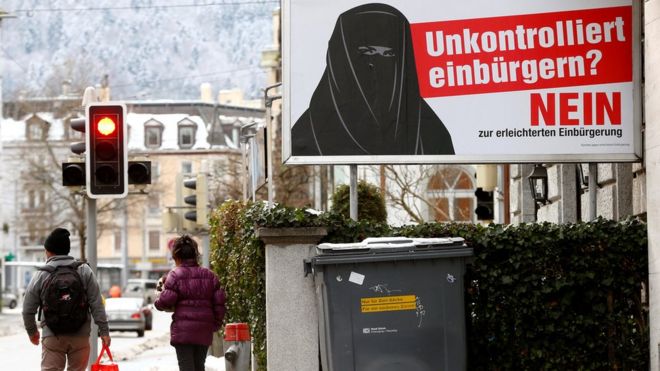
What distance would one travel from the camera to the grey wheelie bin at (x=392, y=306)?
11.7 meters

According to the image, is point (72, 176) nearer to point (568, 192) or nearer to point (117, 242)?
point (568, 192)

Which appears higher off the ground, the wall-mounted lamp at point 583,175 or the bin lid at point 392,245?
the wall-mounted lamp at point 583,175

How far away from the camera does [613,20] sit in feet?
45.8

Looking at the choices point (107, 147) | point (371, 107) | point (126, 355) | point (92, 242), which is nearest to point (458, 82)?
point (371, 107)

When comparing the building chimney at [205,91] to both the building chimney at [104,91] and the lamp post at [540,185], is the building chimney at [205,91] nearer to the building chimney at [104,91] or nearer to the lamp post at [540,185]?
the building chimney at [104,91]

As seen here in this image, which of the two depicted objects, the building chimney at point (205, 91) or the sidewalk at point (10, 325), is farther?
the building chimney at point (205, 91)

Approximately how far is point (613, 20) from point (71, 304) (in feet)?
18.3

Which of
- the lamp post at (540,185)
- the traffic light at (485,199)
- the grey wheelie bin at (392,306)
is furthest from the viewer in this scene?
the traffic light at (485,199)

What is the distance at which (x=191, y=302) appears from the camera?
13.5m

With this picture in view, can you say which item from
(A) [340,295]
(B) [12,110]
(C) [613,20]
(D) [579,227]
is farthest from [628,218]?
(B) [12,110]

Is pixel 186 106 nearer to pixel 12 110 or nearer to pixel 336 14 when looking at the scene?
pixel 12 110

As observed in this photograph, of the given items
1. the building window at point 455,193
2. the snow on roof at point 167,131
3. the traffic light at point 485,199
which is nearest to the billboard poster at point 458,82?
the traffic light at point 485,199

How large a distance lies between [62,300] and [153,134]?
108354 millimetres

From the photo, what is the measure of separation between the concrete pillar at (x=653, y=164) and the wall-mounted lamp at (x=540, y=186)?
235 inches
